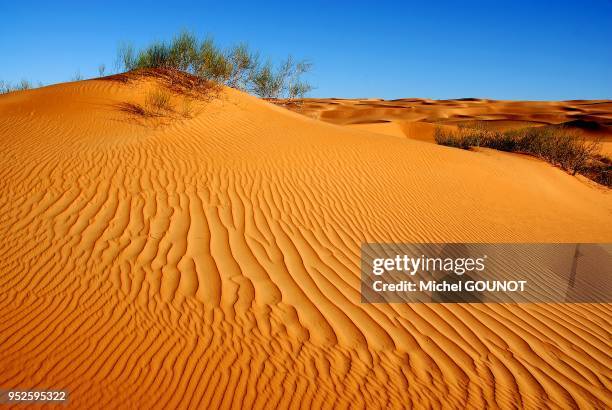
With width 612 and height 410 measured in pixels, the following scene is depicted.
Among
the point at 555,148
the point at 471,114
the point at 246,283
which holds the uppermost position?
the point at 471,114

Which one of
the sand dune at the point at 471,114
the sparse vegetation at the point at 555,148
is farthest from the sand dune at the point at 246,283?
the sand dune at the point at 471,114

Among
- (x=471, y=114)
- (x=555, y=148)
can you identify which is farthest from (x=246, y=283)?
(x=471, y=114)

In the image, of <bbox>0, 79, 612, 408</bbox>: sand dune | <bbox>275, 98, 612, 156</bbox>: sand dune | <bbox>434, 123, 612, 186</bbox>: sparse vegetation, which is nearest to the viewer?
<bbox>0, 79, 612, 408</bbox>: sand dune

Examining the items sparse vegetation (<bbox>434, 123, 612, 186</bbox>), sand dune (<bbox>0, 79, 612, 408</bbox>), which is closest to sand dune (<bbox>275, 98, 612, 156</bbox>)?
sparse vegetation (<bbox>434, 123, 612, 186</bbox>)

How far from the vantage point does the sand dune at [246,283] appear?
2.90m

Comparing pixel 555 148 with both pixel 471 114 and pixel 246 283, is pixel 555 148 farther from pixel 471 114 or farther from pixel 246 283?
pixel 471 114

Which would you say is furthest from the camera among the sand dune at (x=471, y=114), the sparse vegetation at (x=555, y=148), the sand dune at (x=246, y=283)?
the sand dune at (x=471, y=114)

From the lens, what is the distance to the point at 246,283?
161 inches

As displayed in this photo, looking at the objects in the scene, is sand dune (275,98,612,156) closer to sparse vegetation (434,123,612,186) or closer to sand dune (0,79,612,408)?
sparse vegetation (434,123,612,186)

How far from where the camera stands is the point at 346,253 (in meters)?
5.10

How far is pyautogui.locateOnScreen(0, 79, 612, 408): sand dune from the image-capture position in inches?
114

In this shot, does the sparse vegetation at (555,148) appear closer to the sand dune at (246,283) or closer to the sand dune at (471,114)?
the sand dune at (246,283)

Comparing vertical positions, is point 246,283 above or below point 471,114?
below

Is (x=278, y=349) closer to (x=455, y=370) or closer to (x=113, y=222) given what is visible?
(x=455, y=370)
